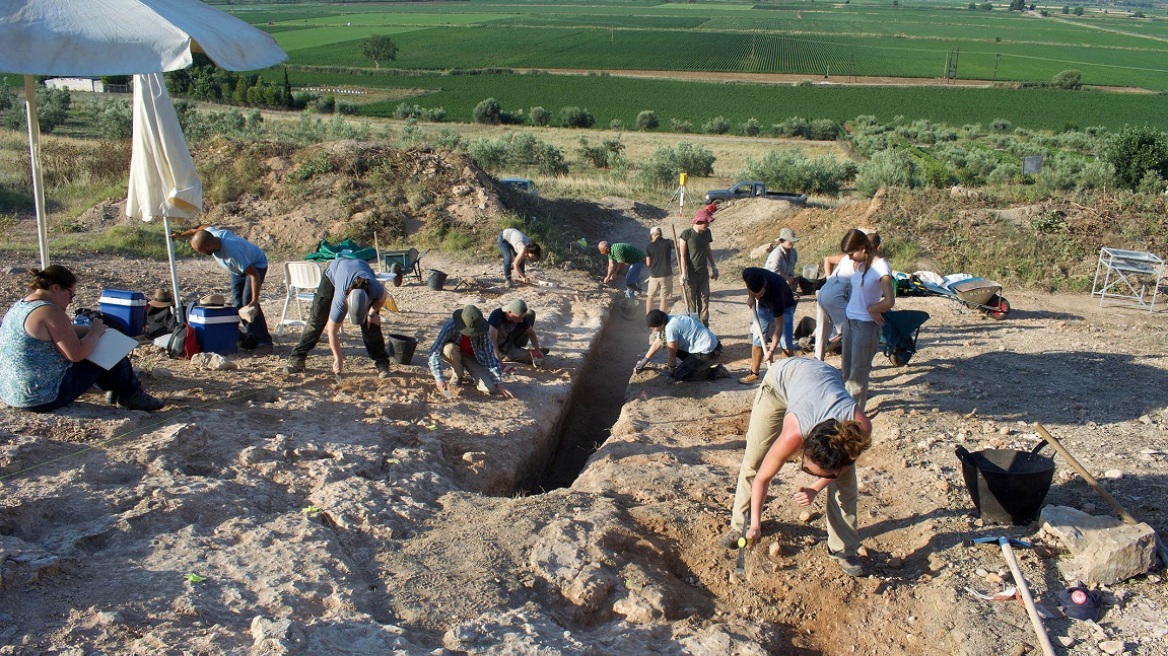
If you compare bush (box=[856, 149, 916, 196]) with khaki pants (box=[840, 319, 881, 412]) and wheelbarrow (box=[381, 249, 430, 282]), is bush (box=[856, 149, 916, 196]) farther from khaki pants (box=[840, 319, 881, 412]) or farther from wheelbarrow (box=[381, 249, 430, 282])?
khaki pants (box=[840, 319, 881, 412])

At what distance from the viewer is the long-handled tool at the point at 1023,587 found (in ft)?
15.2

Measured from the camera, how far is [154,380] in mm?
7547

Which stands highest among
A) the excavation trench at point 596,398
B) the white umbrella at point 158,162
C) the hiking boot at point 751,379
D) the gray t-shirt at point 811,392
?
the white umbrella at point 158,162

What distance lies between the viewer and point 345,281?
25.3ft

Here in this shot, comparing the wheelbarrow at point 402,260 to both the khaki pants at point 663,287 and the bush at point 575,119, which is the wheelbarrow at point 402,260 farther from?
the bush at point 575,119

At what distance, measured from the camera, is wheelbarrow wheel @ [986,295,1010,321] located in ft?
39.3

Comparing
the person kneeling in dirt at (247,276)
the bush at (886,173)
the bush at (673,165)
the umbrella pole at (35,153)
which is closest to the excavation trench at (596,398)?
the person kneeling in dirt at (247,276)

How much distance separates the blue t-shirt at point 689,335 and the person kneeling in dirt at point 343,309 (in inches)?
118

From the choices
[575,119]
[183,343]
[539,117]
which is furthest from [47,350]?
[539,117]

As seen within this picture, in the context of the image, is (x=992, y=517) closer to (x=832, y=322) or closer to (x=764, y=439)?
(x=764, y=439)

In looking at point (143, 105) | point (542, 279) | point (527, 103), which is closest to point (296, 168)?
point (542, 279)

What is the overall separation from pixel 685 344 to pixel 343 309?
3615 millimetres

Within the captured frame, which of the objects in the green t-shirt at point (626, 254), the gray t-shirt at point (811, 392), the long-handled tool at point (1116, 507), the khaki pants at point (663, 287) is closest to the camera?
the gray t-shirt at point (811, 392)

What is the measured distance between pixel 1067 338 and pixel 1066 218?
6686 millimetres
